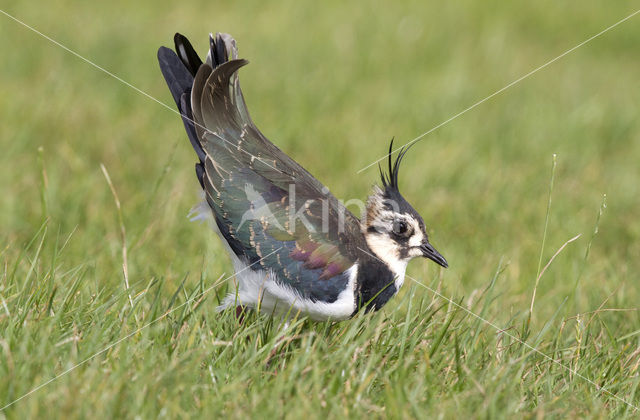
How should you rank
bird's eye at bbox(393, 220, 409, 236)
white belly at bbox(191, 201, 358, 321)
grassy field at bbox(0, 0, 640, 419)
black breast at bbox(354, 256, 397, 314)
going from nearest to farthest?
grassy field at bbox(0, 0, 640, 419) → white belly at bbox(191, 201, 358, 321) → black breast at bbox(354, 256, 397, 314) → bird's eye at bbox(393, 220, 409, 236)

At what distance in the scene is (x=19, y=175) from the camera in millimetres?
6082

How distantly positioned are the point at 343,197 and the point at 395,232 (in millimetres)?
2199

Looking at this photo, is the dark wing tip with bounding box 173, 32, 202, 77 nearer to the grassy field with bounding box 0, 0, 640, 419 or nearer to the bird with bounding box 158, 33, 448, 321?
the bird with bounding box 158, 33, 448, 321

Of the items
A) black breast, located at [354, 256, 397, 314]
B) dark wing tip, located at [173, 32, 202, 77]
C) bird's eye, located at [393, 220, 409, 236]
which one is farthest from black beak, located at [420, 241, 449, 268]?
dark wing tip, located at [173, 32, 202, 77]

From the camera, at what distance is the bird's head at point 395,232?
392 cm

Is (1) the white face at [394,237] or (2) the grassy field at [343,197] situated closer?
(2) the grassy field at [343,197]

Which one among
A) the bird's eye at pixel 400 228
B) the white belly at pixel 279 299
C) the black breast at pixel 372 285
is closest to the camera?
the white belly at pixel 279 299

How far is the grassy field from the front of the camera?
311 centimetres

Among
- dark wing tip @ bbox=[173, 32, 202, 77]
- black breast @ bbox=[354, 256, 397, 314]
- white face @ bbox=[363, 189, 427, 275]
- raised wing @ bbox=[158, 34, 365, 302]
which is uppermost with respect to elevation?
dark wing tip @ bbox=[173, 32, 202, 77]

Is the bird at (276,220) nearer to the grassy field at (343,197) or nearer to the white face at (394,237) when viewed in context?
the white face at (394,237)

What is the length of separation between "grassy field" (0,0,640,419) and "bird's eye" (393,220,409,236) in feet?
1.15

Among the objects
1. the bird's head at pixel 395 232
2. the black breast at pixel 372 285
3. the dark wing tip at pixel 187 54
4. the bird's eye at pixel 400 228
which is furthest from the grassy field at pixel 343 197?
the dark wing tip at pixel 187 54

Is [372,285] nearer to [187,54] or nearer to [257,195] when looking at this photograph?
[257,195]

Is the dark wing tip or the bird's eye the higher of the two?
the dark wing tip
